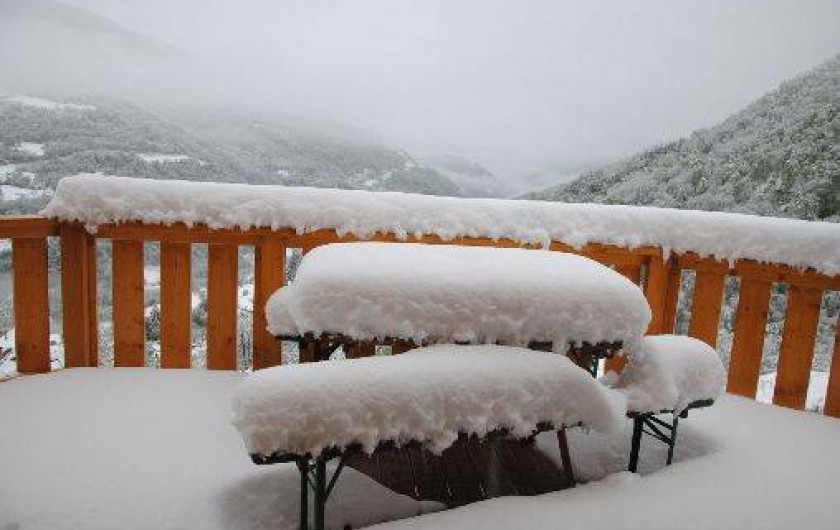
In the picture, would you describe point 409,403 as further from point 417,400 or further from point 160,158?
point 160,158

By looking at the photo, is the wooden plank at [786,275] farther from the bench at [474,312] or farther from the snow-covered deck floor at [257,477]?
the bench at [474,312]

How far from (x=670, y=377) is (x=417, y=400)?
49.1 inches

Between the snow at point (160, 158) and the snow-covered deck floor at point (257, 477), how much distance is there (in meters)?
10.1

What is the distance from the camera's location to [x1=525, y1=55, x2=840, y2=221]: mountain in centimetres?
1268

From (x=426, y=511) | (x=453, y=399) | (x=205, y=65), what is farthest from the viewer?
(x=205, y=65)

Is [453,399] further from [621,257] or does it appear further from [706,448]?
[621,257]

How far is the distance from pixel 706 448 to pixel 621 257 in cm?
128

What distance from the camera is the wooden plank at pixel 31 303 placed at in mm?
3252

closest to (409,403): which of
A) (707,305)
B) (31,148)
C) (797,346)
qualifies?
(707,305)

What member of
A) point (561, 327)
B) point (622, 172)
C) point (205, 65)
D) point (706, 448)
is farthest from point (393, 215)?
point (205, 65)

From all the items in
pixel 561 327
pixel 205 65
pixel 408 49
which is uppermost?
pixel 408 49

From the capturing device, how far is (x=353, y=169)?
14.2m

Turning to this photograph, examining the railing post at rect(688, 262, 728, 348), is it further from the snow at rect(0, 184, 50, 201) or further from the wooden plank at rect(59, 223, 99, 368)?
the snow at rect(0, 184, 50, 201)

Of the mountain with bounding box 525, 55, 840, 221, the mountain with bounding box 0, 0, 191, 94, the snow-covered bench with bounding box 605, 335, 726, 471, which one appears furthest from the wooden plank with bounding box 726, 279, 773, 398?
the mountain with bounding box 0, 0, 191, 94
